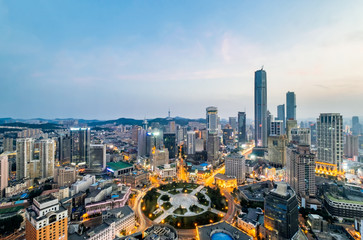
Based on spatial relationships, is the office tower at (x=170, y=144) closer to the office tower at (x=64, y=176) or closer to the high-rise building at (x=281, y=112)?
the office tower at (x=64, y=176)

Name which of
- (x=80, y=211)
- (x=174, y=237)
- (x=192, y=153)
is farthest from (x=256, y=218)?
(x=192, y=153)

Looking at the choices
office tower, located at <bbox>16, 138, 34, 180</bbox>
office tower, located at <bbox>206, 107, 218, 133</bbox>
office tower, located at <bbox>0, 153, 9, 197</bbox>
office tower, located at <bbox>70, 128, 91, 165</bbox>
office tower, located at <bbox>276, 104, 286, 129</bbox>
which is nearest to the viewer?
office tower, located at <bbox>0, 153, 9, 197</bbox>

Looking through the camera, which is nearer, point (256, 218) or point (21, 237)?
point (21, 237)

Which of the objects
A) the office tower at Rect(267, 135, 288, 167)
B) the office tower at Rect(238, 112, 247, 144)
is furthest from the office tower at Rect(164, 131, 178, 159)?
the office tower at Rect(238, 112, 247, 144)

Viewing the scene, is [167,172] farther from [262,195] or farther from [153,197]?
[262,195]

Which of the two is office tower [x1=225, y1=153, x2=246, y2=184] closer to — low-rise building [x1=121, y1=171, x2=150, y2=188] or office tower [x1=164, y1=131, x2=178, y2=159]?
low-rise building [x1=121, y1=171, x2=150, y2=188]

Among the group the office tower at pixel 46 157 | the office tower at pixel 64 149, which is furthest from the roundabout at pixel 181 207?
the office tower at pixel 64 149
